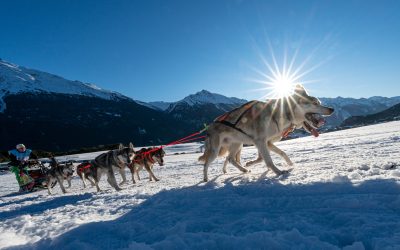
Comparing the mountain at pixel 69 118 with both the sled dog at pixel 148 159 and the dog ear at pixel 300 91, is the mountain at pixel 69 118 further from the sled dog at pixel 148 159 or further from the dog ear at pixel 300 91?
the dog ear at pixel 300 91

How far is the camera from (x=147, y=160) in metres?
11.5

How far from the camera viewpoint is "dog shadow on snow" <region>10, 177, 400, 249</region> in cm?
255

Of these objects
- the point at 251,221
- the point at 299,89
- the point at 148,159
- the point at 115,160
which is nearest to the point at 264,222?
the point at 251,221

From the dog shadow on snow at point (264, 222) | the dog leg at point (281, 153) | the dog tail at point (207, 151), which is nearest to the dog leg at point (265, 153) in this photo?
the dog leg at point (281, 153)

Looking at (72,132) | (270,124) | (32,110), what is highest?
(32,110)

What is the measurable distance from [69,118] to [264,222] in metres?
139

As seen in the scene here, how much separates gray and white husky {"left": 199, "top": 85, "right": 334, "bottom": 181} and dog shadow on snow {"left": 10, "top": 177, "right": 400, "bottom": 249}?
1.96 meters

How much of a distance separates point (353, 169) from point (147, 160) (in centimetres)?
770

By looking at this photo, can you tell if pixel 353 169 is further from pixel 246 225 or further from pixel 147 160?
pixel 147 160

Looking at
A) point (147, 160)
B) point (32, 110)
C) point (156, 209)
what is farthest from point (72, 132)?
point (156, 209)

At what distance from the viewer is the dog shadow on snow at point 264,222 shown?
255 cm

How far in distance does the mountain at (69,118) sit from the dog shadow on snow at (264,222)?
334 feet

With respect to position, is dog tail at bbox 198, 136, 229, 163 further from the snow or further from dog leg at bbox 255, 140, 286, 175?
the snow

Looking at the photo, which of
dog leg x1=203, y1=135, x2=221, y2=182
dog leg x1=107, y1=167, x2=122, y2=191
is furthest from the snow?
dog leg x1=107, y1=167, x2=122, y2=191
